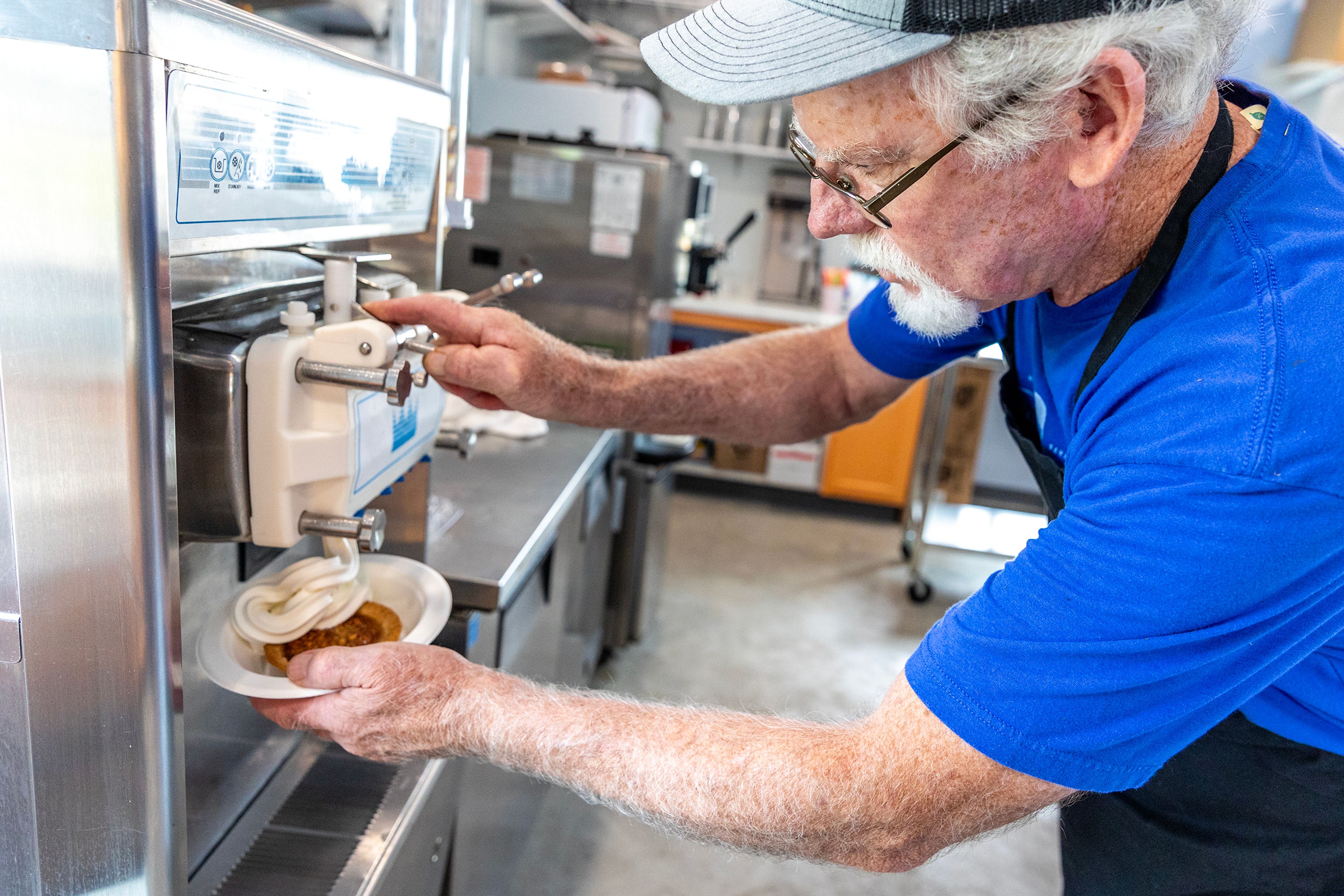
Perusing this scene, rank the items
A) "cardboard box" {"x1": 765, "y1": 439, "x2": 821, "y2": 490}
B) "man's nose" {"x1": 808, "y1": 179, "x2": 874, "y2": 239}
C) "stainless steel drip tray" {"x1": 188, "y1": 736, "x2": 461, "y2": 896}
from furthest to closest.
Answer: "cardboard box" {"x1": 765, "y1": 439, "x2": 821, "y2": 490}
"stainless steel drip tray" {"x1": 188, "y1": 736, "x2": 461, "y2": 896}
"man's nose" {"x1": 808, "y1": 179, "x2": 874, "y2": 239}

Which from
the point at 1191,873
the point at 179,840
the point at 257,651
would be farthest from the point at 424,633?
the point at 1191,873

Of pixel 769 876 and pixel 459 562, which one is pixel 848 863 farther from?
pixel 769 876

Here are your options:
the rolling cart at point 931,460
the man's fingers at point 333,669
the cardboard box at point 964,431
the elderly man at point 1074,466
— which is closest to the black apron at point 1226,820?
the elderly man at point 1074,466

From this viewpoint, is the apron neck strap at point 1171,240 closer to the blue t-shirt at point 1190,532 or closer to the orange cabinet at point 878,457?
the blue t-shirt at point 1190,532

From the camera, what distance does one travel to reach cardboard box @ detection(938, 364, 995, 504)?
350cm

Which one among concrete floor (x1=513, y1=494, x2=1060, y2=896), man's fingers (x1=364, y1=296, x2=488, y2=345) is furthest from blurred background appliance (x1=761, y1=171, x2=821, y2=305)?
man's fingers (x1=364, y1=296, x2=488, y2=345)

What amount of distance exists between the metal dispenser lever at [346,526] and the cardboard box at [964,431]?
2.98m

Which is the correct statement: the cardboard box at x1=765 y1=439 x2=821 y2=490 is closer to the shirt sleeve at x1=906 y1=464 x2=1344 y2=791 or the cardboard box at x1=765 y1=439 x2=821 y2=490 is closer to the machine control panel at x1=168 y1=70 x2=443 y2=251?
the machine control panel at x1=168 y1=70 x2=443 y2=251

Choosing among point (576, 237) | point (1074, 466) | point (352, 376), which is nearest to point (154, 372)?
point (352, 376)

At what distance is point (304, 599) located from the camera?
33.1 inches

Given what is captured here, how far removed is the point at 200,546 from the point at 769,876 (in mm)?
1619

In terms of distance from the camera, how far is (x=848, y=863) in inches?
30.5

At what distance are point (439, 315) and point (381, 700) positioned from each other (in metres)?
0.42

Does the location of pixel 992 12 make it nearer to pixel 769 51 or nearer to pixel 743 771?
pixel 769 51
